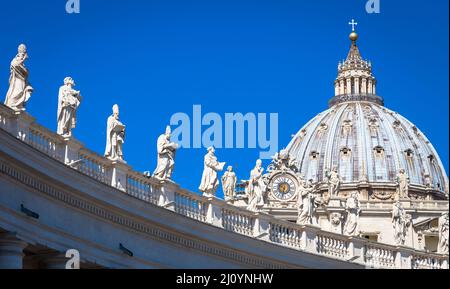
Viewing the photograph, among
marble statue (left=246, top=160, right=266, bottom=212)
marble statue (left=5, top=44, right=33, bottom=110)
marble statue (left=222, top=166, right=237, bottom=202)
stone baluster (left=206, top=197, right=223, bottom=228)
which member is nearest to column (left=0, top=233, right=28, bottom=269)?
marble statue (left=5, top=44, right=33, bottom=110)

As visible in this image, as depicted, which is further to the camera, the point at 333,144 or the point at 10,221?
the point at 333,144

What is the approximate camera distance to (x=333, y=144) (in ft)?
649

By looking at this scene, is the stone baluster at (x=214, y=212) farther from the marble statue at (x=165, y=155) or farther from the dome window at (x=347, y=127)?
the dome window at (x=347, y=127)

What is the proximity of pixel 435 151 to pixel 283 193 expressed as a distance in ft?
214

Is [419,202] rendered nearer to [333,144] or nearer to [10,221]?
[333,144]

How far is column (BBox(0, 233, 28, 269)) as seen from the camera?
33938mm

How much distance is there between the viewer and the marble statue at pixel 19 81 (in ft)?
119

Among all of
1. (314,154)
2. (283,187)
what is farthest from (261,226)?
(314,154)

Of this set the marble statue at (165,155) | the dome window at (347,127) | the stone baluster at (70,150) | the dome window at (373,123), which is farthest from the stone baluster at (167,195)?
the dome window at (347,127)

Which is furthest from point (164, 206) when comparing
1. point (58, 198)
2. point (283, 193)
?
point (283, 193)

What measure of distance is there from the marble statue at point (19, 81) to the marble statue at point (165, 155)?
796cm

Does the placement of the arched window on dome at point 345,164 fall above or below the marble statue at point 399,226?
above

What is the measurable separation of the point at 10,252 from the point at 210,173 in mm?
13544
